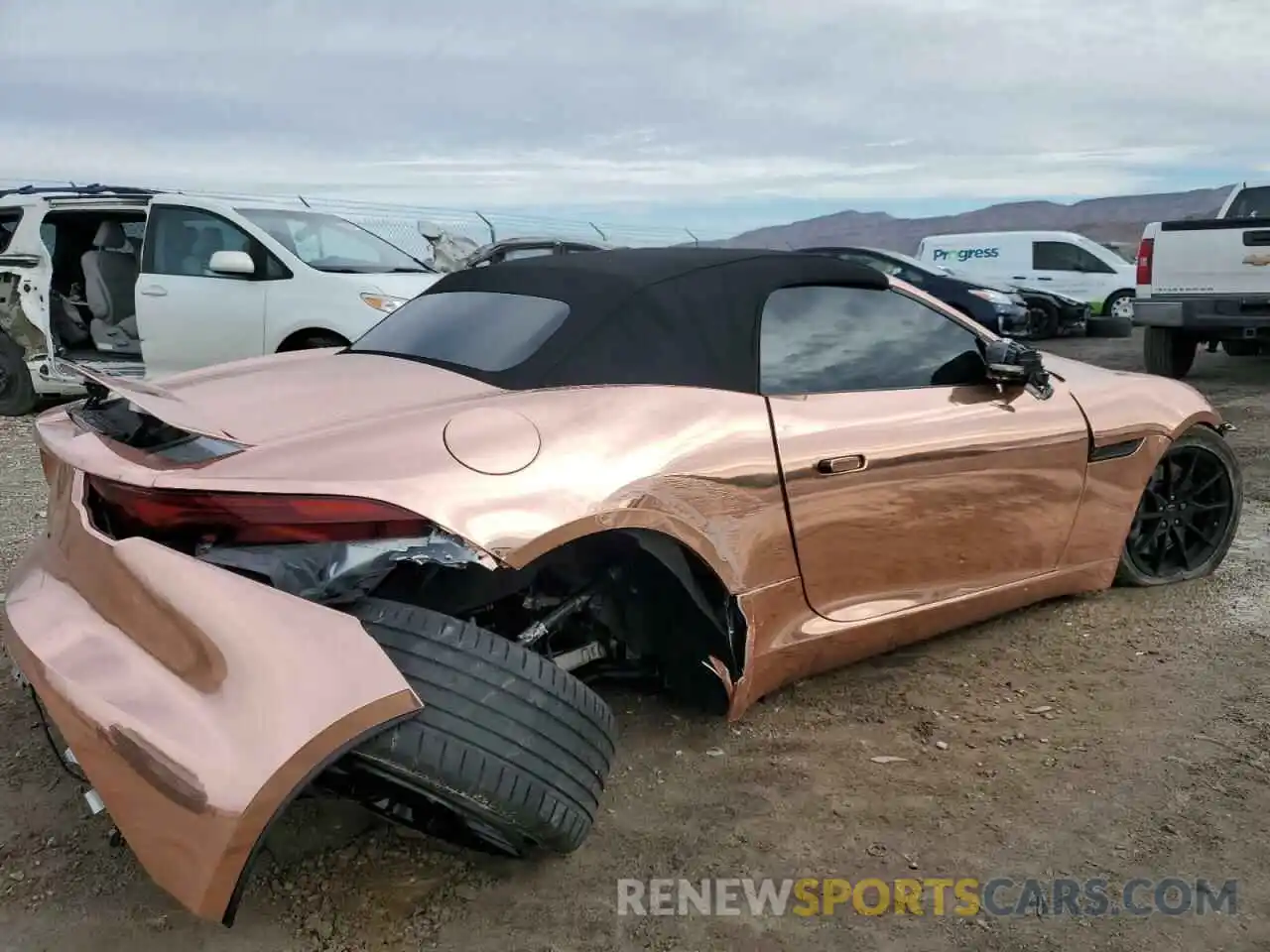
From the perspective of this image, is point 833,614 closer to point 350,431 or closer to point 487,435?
point 487,435

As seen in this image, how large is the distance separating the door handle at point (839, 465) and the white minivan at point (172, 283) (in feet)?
15.1

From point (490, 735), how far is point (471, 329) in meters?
1.29

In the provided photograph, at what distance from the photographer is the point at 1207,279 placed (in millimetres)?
8906

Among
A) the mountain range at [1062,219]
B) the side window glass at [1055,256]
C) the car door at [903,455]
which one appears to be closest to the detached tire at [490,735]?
the car door at [903,455]

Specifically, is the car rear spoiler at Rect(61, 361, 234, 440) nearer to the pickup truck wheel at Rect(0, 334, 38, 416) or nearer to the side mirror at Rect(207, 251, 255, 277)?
the side mirror at Rect(207, 251, 255, 277)

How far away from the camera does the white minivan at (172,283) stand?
23.3ft

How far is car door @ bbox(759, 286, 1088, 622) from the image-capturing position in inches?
114

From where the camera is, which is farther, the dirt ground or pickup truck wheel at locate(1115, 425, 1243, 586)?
pickup truck wheel at locate(1115, 425, 1243, 586)

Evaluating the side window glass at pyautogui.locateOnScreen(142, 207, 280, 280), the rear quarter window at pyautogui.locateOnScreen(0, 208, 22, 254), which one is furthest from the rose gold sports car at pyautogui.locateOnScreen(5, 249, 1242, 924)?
the rear quarter window at pyautogui.locateOnScreen(0, 208, 22, 254)

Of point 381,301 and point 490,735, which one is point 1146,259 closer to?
point 381,301

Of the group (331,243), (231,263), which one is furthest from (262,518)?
(331,243)

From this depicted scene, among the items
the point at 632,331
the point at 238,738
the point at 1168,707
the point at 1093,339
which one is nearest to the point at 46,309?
the point at 632,331

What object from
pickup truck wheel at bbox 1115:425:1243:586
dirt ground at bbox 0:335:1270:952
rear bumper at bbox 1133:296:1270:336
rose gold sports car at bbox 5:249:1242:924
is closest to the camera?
rose gold sports car at bbox 5:249:1242:924

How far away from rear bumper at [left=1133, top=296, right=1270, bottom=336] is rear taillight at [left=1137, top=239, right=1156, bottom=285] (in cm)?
22
